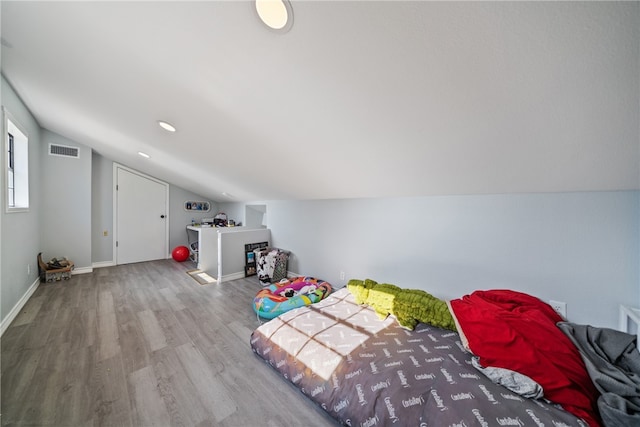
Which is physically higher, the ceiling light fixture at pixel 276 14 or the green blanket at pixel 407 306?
the ceiling light fixture at pixel 276 14

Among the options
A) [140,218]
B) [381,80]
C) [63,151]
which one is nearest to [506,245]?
[381,80]

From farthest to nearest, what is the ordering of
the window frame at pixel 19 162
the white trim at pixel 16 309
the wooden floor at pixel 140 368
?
1. the window frame at pixel 19 162
2. the white trim at pixel 16 309
3. the wooden floor at pixel 140 368

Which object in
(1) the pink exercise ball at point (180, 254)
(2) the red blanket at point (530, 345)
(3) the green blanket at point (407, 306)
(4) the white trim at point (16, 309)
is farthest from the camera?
(1) the pink exercise ball at point (180, 254)

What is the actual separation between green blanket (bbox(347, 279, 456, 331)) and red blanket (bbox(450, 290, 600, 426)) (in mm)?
159

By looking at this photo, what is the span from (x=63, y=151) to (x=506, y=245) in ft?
20.8

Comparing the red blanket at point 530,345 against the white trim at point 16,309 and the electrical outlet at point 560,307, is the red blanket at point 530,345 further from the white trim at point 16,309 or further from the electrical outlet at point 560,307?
the white trim at point 16,309

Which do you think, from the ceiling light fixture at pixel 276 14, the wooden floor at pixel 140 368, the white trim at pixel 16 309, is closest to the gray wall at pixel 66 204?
the white trim at pixel 16 309

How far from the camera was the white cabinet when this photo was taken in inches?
134

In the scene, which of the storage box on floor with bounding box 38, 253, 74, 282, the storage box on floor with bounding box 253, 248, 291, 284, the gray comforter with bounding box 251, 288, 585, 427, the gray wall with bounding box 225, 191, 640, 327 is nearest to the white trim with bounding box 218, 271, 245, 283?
the storage box on floor with bounding box 253, 248, 291, 284

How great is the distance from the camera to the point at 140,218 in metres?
4.61

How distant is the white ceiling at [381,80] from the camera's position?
78 cm

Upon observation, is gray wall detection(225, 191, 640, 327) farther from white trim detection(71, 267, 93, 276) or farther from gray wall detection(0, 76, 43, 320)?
white trim detection(71, 267, 93, 276)

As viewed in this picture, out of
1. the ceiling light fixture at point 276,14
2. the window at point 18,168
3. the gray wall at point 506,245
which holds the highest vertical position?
the ceiling light fixture at point 276,14

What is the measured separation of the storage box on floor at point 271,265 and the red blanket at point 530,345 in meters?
2.57
